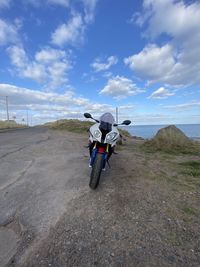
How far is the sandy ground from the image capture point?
1.92 meters

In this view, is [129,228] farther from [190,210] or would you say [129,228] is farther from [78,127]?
[78,127]

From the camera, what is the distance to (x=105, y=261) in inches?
72.8

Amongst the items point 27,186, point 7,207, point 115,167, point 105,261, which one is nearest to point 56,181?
point 27,186

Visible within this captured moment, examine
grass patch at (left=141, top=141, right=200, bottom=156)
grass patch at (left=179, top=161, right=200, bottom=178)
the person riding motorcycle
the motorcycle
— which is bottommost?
grass patch at (left=179, top=161, right=200, bottom=178)

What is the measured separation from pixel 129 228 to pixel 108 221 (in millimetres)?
311

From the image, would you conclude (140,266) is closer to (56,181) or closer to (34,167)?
(56,181)

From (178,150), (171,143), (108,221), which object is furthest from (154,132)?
(108,221)

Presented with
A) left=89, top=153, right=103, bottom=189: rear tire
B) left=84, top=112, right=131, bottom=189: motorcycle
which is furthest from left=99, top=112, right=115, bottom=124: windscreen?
left=89, top=153, right=103, bottom=189: rear tire

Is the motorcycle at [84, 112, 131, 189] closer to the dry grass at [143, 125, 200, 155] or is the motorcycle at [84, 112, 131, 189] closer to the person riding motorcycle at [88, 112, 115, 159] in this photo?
the person riding motorcycle at [88, 112, 115, 159]

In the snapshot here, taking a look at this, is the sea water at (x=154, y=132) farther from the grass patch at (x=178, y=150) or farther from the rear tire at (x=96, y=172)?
the rear tire at (x=96, y=172)

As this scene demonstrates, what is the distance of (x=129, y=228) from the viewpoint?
2.39 m

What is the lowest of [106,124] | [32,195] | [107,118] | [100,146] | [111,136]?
[32,195]

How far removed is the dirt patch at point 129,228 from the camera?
1894 millimetres

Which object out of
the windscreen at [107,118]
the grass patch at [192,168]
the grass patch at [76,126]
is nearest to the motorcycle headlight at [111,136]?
the windscreen at [107,118]
